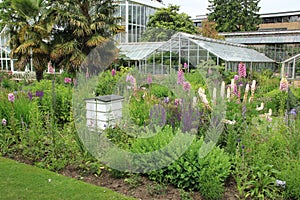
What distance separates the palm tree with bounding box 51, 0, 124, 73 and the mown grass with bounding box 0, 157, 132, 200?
852 cm

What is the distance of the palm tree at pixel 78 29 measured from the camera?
1182cm

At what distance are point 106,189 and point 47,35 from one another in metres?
10.4

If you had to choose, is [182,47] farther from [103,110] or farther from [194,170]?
[194,170]

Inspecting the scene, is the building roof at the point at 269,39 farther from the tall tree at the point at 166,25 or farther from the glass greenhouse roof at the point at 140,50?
the glass greenhouse roof at the point at 140,50

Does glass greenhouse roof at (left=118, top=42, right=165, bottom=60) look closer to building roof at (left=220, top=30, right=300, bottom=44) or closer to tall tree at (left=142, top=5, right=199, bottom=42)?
tall tree at (left=142, top=5, right=199, bottom=42)

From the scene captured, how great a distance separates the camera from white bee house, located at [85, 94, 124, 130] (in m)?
4.46

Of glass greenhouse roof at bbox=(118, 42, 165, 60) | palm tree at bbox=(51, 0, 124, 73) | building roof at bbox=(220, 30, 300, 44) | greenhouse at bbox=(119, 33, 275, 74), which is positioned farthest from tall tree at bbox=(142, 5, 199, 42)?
palm tree at bbox=(51, 0, 124, 73)

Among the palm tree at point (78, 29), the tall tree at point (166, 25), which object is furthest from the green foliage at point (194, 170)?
the tall tree at point (166, 25)

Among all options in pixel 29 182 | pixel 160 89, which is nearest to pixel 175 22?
pixel 160 89

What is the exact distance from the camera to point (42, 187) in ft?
10.5

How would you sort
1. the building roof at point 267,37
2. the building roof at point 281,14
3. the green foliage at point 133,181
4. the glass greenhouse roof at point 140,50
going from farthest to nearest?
the building roof at point 281,14 → the building roof at point 267,37 → the glass greenhouse roof at point 140,50 → the green foliage at point 133,181

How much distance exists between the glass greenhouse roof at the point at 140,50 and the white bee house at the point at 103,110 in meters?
10.4

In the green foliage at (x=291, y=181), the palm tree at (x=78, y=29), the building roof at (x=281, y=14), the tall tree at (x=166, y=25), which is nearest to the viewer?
the green foliage at (x=291, y=181)

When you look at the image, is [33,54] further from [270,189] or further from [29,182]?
[270,189]
